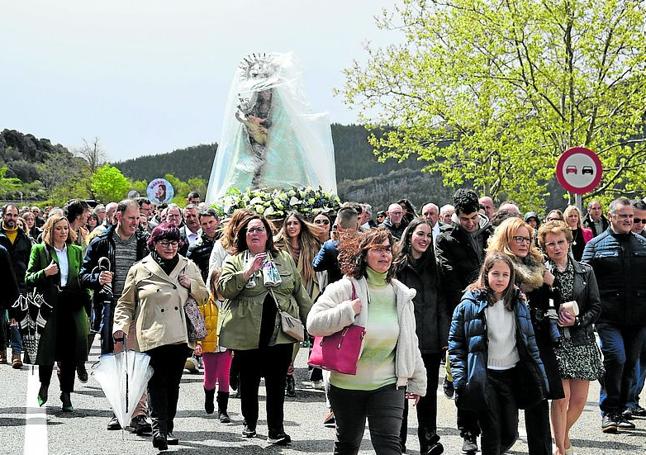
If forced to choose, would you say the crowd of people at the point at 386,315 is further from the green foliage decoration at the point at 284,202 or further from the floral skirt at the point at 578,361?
the green foliage decoration at the point at 284,202

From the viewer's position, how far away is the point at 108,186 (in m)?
69.1

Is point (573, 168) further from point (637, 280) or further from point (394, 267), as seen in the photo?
point (394, 267)

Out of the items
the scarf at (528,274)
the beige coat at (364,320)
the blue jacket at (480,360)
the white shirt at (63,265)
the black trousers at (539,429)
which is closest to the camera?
the beige coat at (364,320)

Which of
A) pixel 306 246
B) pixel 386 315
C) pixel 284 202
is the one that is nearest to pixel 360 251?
pixel 386 315

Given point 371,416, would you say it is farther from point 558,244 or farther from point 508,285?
point 558,244

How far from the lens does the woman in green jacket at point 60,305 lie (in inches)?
373

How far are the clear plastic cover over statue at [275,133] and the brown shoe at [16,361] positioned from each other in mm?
6933

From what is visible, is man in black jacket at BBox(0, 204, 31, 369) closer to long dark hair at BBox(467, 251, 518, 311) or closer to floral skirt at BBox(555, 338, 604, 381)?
floral skirt at BBox(555, 338, 604, 381)

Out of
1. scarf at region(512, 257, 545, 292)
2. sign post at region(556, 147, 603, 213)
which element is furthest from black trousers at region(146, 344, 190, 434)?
sign post at region(556, 147, 603, 213)

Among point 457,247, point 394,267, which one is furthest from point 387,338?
point 457,247

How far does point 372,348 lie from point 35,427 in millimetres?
4123

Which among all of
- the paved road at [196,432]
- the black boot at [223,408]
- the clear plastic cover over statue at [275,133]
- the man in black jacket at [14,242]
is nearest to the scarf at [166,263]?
the paved road at [196,432]

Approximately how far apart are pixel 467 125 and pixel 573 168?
40.4 ft

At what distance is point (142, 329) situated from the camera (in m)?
7.78
